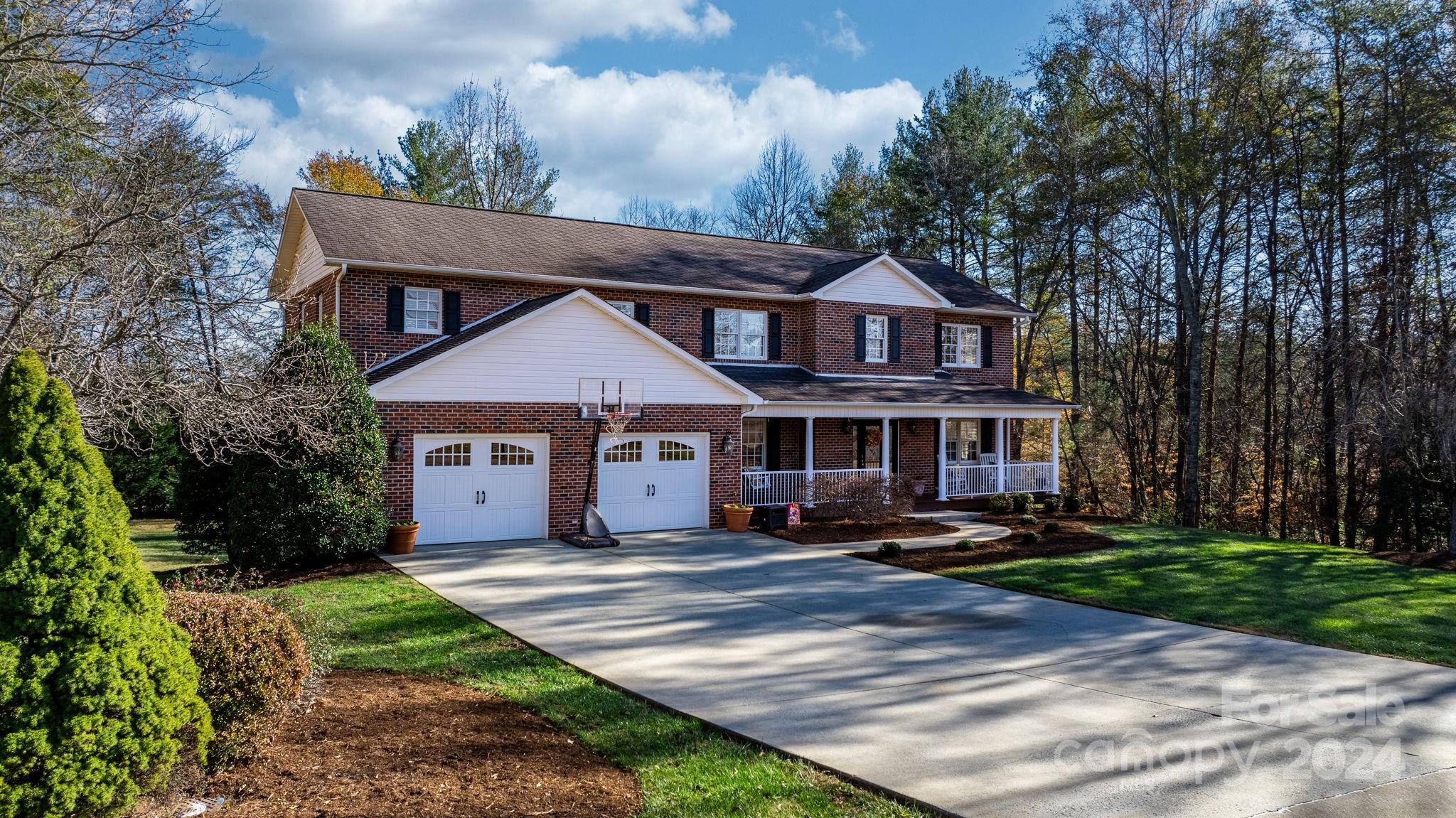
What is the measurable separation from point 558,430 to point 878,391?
28.9 ft

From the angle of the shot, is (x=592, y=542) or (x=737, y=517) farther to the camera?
(x=737, y=517)

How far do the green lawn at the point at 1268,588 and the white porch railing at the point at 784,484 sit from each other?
19.9 ft

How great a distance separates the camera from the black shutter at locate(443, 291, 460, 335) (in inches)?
727

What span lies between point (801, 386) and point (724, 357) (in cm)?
227

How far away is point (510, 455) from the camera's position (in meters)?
16.9

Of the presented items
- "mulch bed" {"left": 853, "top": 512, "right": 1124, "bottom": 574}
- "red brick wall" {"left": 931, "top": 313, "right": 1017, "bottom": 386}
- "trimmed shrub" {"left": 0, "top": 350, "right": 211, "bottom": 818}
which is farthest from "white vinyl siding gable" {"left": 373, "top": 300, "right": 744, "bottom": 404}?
"trimmed shrub" {"left": 0, "top": 350, "right": 211, "bottom": 818}

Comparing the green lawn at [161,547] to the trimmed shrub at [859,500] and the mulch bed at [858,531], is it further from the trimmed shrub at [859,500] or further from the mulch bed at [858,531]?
the trimmed shrub at [859,500]

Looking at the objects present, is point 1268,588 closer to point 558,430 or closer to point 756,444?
point 756,444

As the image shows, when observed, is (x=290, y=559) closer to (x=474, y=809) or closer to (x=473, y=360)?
(x=473, y=360)

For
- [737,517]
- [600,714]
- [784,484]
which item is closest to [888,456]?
[784,484]

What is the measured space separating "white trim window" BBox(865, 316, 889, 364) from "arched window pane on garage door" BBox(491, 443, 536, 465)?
34.3ft

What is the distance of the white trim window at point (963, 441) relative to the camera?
82.5ft

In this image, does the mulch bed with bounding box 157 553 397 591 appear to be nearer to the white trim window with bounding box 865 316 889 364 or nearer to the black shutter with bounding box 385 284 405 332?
the black shutter with bounding box 385 284 405 332

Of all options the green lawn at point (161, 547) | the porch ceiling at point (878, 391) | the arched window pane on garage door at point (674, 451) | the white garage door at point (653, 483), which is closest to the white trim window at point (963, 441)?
the porch ceiling at point (878, 391)
